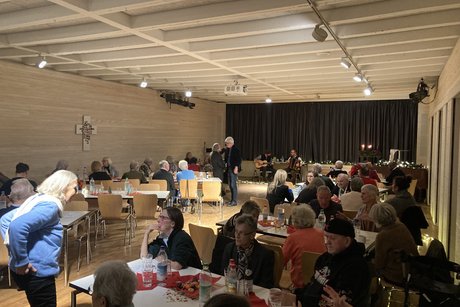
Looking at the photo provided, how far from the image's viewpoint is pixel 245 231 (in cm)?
299

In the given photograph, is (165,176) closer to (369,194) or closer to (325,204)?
(325,204)

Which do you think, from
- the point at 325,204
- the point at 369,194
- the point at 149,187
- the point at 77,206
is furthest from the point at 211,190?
the point at 369,194

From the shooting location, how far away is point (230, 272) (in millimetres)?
2648

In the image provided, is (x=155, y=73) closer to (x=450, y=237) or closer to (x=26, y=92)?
(x=26, y=92)

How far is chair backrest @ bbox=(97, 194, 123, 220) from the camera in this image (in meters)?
6.27

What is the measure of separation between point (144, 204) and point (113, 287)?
15.1 feet

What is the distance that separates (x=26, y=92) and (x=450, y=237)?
8.38 m

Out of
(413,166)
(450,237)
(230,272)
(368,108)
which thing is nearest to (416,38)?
(450,237)

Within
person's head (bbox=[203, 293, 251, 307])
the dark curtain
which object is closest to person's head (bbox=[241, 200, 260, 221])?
person's head (bbox=[203, 293, 251, 307])

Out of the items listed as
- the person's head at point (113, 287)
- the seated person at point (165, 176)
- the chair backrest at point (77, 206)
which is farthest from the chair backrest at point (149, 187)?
the person's head at point (113, 287)

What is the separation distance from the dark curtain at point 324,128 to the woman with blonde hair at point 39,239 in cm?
1399

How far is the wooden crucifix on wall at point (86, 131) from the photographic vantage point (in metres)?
9.48

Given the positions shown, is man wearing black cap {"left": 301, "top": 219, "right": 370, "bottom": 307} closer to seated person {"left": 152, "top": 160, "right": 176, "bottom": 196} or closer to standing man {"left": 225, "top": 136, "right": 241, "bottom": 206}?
seated person {"left": 152, "top": 160, "right": 176, "bottom": 196}

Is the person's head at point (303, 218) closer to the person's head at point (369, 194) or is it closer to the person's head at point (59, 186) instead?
the person's head at point (369, 194)
